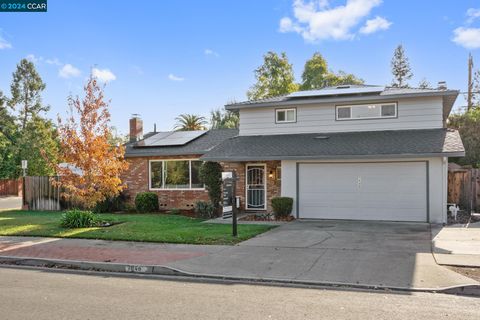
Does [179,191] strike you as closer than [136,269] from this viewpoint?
No

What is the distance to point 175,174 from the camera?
21359mm

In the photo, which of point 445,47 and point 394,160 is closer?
point 394,160

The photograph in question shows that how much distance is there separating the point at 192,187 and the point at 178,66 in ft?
21.5

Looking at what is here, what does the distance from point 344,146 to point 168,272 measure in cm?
978

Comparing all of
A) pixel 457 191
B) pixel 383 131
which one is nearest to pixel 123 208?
pixel 383 131

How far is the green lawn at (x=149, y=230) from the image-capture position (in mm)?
12609

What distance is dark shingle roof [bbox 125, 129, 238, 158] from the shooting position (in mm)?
20797

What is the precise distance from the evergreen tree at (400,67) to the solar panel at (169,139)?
116 feet

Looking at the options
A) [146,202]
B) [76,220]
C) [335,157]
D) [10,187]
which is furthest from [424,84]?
[10,187]

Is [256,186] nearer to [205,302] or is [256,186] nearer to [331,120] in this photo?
[331,120]

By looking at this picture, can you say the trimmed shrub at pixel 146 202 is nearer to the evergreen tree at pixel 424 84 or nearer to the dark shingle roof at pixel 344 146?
the dark shingle roof at pixel 344 146

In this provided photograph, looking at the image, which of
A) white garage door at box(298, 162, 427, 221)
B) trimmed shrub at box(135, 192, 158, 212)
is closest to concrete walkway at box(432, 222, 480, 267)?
white garage door at box(298, 162, 427, 221)

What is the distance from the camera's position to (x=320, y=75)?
47719 mm

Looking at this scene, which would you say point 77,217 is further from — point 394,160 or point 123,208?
point 394,160
